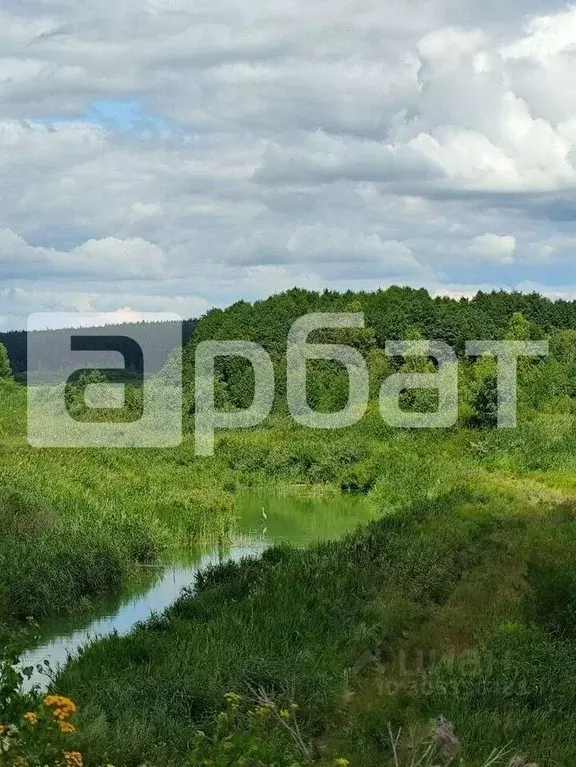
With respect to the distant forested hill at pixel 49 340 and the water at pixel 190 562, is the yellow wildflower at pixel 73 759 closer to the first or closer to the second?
the water at pixel 190 562

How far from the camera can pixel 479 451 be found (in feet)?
134

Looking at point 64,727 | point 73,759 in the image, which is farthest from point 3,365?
point 73,759

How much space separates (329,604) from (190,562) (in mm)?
8826

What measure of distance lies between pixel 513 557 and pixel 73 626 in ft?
24.6

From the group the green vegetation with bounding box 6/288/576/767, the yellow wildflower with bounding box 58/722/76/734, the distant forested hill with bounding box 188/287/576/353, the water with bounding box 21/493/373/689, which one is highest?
the distant forested hill with bounding box 188/287/576/353

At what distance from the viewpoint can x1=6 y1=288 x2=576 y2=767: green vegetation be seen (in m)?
9.95

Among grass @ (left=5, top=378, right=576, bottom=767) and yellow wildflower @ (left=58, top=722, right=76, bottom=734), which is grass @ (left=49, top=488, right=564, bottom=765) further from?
yellow wildflower @ (left=58, top=722, right=76, bottom=734)

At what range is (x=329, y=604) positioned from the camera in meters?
16.3

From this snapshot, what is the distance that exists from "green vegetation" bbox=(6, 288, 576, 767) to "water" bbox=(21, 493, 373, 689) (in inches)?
19.8

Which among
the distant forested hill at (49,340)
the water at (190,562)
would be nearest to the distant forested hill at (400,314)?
the distant forested hill at (49,340)

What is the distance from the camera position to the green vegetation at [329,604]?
9.95 metres

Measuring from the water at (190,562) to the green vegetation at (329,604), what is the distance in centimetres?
50

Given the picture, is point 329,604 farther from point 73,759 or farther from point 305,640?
point 73,759

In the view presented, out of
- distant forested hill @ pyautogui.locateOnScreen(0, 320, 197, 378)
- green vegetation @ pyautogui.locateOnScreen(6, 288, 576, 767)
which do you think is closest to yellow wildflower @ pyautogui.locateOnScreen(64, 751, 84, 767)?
green vegetation @ pyautogui.locateOnScreen(6, 288, 576, 767)
